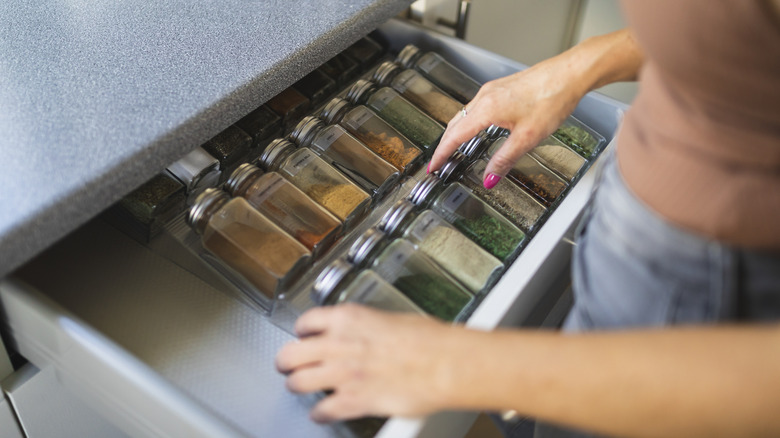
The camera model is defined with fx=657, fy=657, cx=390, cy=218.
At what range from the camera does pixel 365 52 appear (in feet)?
3.45

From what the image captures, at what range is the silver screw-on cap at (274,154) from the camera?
82 cm

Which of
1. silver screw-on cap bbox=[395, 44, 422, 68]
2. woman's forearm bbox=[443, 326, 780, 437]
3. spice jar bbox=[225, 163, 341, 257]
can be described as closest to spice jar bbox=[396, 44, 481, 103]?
silver screw-on cap bbox=[395, 44, 422, 68]

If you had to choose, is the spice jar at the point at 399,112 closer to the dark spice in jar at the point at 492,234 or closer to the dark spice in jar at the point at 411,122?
the dark spice in jar at the point at 411,122

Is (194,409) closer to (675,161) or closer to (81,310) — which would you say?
(81,310)

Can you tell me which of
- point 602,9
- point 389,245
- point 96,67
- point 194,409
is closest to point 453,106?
point 389,245

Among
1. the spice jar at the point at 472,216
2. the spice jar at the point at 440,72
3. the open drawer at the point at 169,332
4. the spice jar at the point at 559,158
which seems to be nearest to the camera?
the open drawer at the point at 169,332

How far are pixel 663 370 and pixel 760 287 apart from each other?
12 cm

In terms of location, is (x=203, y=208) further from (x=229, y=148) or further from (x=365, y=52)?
(x=365, y=52)

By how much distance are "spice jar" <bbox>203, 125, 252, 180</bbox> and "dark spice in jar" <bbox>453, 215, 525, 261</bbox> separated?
0.30m

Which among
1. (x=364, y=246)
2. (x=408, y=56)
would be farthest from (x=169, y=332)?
(x=408, y=56)

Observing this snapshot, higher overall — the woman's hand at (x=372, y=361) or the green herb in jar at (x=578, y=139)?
the green herb in jar at (x=578, y=139)

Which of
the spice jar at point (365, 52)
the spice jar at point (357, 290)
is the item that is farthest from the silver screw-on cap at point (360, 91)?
the spice jar at point (357, 290)

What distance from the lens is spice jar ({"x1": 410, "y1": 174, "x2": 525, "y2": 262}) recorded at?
782mm

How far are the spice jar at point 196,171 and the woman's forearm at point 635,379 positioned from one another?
462 millimetres
